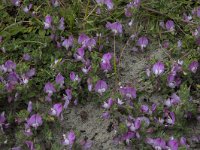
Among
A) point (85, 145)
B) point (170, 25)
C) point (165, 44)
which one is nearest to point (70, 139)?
point (85, 145)

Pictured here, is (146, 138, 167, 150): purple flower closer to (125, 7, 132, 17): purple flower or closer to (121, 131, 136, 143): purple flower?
(121, 131, 136, 143): purple flower

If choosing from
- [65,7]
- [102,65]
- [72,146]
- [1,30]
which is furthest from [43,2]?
[72,146]

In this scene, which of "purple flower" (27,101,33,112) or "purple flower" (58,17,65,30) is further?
"purple flower" (58,17,65,30)

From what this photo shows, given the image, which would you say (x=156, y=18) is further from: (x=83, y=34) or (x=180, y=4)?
(x=83, y=34)

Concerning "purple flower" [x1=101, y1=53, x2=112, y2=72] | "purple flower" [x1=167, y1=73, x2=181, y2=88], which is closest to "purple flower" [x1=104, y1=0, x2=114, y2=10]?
"purple flower" [x1=101, y1=53, x2=112, y2=72]

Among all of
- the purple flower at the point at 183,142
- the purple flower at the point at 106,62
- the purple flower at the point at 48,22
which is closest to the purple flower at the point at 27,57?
the purple flower at the point at 48,22

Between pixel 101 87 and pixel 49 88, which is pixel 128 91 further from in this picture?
pixel 49 88

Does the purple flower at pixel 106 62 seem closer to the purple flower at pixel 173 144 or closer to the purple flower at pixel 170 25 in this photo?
the purple flower at pixel 170 25
